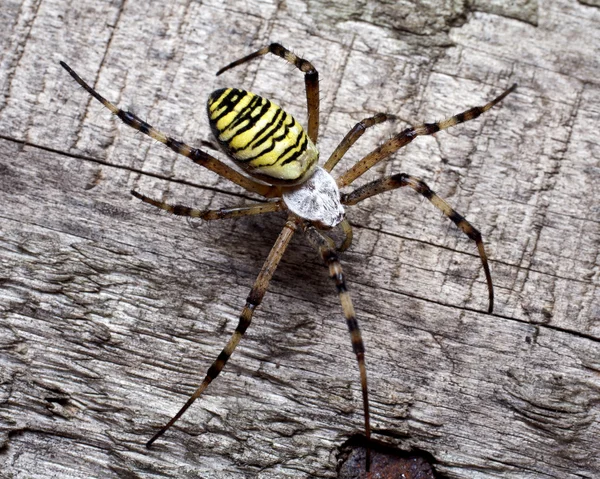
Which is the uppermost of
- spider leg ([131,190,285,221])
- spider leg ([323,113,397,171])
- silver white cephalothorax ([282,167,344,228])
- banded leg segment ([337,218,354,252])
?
spider leg ([323,113,397,171])

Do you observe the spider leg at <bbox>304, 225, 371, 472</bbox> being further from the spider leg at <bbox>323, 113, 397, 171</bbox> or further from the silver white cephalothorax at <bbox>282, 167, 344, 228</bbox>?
the spider leg at <bbox>323, 113, 397, 171</bbox>

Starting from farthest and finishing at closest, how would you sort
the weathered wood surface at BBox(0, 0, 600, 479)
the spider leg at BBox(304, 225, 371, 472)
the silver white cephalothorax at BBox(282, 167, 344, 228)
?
1. the silver white cephalothorax at BBox(282, 167, 344, 228)
2. the weathered wood surface at BBox(0, 0, 600, 479)
3. the spider leg at BBox(304, 225, 371, 472)

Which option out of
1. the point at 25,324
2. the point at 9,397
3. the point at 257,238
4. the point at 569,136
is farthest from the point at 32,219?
the point at 569,136

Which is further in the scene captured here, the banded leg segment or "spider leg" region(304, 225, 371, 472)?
the banded leg segment

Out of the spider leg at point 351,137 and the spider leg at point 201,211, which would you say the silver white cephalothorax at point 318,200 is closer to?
the spider leg at point 351,137

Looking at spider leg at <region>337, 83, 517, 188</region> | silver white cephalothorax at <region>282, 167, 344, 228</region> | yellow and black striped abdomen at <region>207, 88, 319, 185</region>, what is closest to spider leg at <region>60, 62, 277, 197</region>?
yellow and black striped abdomen at <region>207, 88, 319, 185</region>

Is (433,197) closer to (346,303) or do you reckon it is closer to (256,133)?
(346,303)

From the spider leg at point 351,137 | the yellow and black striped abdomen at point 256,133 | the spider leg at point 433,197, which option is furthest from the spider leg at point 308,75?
the spider leg at point 433,197
